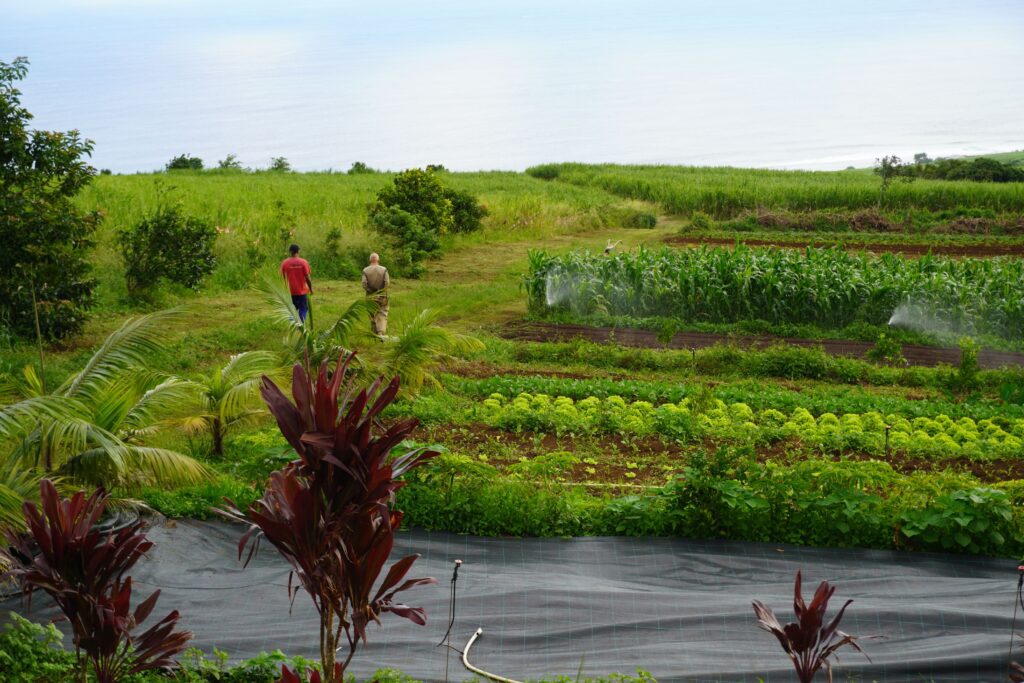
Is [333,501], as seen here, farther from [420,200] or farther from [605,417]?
[420,200]

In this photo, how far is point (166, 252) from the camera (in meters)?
19.8

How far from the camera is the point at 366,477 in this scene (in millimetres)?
4836

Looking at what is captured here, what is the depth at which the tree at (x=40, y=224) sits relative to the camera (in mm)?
14805

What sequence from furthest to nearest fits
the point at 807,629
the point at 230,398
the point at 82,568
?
the point at 230,398 → the point at 82,568 → the point at 807,629

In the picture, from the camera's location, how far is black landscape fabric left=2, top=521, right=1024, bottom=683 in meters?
6.74

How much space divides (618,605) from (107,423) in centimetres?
A: 475

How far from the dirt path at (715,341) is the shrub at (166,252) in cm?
643

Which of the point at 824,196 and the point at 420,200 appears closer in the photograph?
the point at 420,200

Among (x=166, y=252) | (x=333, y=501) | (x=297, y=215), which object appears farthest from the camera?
(x=297, y=215)

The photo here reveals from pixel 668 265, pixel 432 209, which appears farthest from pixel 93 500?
pixel 432 209

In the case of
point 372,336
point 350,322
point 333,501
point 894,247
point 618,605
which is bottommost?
point 618,605

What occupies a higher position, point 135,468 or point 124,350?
point 124,350

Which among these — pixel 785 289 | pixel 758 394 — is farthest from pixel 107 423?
pixel 785 289

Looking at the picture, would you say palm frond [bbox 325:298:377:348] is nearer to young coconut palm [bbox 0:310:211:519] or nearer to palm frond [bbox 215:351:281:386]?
palm frond [bbox 215:351:281:386]
